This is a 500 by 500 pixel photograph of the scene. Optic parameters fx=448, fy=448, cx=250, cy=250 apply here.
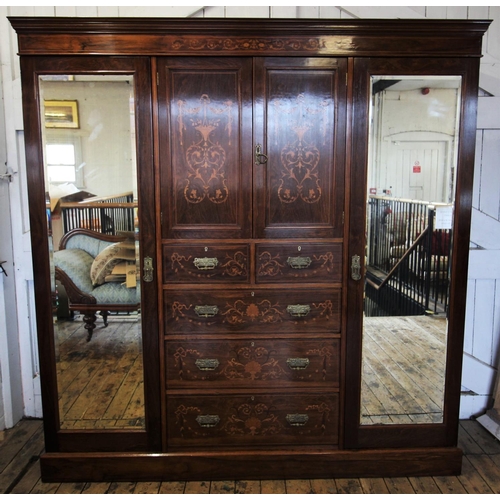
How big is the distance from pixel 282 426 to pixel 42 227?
1.48 metres

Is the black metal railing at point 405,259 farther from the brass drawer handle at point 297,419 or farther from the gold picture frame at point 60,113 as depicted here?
the gold picture frame at point 60,113

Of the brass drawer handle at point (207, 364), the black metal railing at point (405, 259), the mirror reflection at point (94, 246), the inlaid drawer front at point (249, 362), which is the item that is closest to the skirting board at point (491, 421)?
the black metal railing at point (405, 259)

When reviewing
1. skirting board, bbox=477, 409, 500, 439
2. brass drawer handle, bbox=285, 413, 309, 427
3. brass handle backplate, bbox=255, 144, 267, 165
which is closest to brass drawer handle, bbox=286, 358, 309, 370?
brass drawer handle, bbox=285, 413, 309, 427

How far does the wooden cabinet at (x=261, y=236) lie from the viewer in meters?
1.99

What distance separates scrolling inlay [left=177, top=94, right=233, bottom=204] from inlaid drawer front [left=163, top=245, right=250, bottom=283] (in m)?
0.23

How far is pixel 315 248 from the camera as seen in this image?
210cm

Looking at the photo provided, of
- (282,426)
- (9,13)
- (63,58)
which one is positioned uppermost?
(9,13)

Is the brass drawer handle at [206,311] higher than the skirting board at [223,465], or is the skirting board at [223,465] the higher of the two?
the brass drawer handle at [206,311]

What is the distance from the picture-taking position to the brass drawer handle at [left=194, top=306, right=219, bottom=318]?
2115 mm

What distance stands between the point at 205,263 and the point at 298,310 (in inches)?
19.4

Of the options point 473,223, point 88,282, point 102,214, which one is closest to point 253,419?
point 88,282

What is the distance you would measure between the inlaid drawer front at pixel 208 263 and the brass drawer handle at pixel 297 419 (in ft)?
2.30
